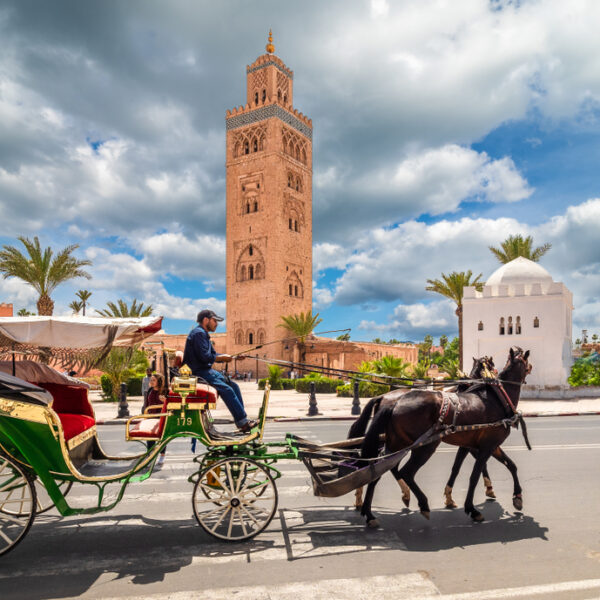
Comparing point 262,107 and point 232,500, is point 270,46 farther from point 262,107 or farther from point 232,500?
point 232,500

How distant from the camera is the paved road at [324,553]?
3.83 metres

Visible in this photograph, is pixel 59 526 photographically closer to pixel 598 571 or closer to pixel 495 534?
pixel 495 534

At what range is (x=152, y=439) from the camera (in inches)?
203

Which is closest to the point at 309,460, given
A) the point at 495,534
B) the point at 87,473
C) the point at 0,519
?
the point at 495,534

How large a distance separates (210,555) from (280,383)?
100 ft

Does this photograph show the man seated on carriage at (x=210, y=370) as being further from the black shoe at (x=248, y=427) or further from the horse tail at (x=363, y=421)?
the horse tail at (x=363, y=421)

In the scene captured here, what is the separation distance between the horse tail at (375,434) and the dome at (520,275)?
25.0m

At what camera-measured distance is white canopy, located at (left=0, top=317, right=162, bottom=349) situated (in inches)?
231

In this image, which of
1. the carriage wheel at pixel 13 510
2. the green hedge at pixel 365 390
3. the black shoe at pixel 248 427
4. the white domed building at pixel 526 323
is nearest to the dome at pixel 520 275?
the white domed building at pixel 526 323

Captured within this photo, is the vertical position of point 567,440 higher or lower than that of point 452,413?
lower

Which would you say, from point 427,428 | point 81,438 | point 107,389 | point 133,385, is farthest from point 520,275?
point 81,438

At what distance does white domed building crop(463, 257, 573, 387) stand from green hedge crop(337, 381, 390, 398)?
5.94 metres

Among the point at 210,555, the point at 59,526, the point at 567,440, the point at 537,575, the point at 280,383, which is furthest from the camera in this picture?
the point at 280,383

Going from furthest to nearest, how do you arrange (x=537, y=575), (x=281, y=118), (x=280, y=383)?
(x=281, y=118), (x=280, y=383), (x=537, y=575)
